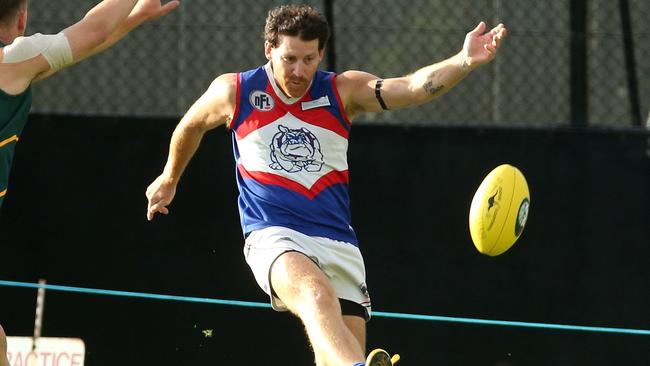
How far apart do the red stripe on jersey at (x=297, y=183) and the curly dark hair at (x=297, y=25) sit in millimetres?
623

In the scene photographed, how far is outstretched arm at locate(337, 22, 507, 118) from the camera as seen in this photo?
A: 518 centimetres

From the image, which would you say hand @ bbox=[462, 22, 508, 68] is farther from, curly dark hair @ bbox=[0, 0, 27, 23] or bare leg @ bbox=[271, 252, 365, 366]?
curly dark hair @ bbox=[0, 0, 27, 23]

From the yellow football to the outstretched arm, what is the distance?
0.61 meters

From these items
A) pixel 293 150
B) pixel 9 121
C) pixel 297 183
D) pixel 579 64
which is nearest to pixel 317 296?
pixel 297 183

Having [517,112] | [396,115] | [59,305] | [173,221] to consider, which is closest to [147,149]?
[173,221]

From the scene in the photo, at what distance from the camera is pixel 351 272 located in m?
5.63

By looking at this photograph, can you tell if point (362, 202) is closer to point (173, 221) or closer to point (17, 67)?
point (173, 221)

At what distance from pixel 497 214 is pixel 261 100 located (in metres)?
1.27

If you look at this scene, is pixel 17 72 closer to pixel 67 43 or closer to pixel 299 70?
pixel 67 43

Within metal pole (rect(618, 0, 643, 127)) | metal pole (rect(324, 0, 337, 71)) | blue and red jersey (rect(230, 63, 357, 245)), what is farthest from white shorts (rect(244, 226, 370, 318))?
metal pole (rect(618, 0, 643, 127))

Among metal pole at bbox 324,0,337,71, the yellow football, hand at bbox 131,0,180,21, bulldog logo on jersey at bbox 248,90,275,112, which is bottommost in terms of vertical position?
the yellow football

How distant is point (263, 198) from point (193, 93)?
5.84 ft

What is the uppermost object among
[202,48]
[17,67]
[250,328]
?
[202,48]

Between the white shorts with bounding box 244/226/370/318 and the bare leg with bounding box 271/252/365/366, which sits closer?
the bare leg with bounding box 271/252/365/366
